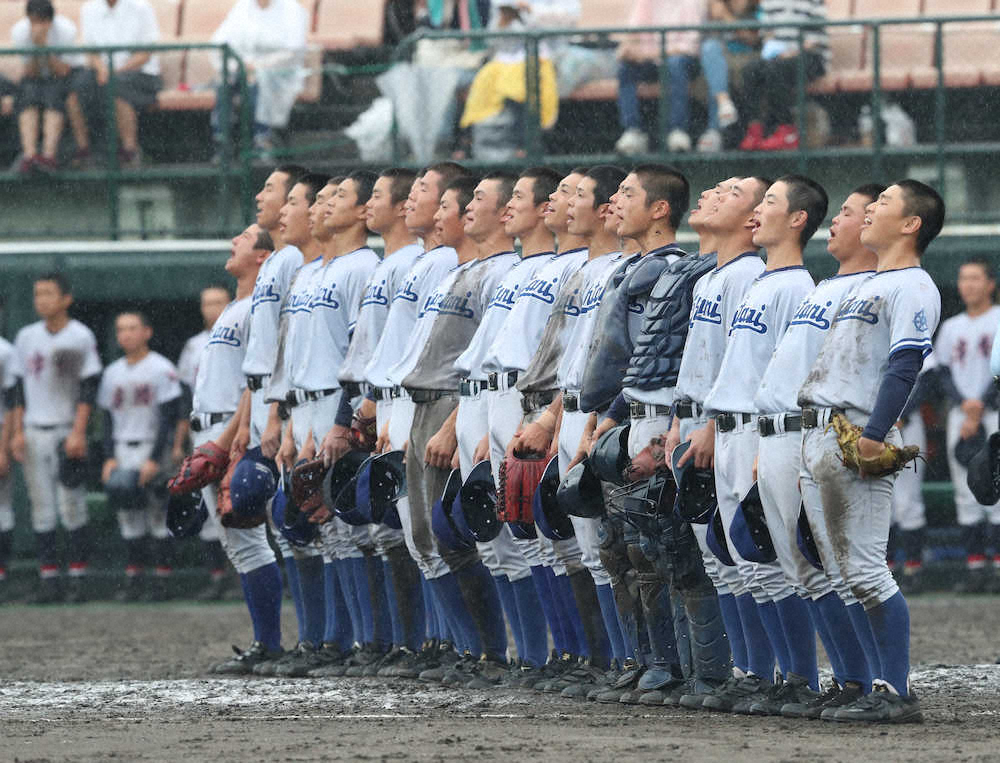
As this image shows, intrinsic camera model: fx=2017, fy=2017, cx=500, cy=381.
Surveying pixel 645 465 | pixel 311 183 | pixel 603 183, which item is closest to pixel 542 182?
pixel 603 183

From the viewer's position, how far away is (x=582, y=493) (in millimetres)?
7160

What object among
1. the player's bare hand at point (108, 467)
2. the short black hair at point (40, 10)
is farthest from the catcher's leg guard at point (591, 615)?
the short black hair at point (40, 10)

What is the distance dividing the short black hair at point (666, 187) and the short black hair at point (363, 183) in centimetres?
183

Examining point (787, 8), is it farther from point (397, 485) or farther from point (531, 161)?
point (397, 485)

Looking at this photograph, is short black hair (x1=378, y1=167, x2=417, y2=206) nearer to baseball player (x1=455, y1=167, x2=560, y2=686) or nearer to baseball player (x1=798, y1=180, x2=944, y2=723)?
baseball player (x1=455, y1=167, x2=560, y2=686)

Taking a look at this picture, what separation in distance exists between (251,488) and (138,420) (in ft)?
13.5

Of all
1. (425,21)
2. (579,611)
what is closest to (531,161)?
(425,21)

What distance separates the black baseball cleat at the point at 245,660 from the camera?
8820 mm

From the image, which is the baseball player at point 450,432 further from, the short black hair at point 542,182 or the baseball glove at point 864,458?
the baseball glove at point 864,458

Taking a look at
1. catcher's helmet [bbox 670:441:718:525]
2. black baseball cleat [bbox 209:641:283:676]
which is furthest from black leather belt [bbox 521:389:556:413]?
black baseball cleat [bbox 209:641:283:676]

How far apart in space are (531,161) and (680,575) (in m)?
6.04

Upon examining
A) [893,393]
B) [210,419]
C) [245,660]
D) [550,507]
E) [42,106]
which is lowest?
[245,660]

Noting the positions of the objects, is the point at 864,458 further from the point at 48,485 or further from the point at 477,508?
the point at 48,485

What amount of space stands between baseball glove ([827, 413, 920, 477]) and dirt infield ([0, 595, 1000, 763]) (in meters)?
0.81
